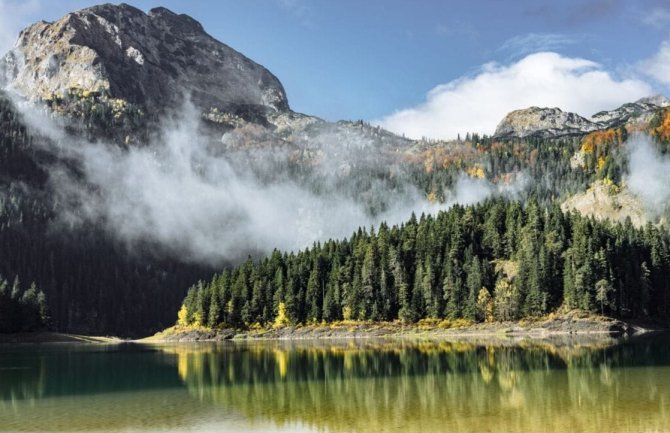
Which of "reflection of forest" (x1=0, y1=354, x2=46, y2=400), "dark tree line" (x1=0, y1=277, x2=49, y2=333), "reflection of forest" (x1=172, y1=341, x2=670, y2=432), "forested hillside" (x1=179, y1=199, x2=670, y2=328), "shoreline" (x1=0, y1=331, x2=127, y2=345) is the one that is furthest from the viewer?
"dark tree line" (x1=0, y1=277, x2=49, y2=333)

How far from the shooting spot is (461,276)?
6009 inches

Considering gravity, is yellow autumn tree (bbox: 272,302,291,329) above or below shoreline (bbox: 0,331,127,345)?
above

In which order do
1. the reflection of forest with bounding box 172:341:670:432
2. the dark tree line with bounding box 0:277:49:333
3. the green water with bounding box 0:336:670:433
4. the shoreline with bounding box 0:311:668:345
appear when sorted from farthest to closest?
1. the dark tree line with bounding box 0:277:49:333
2. the shoreline with bounding box 0:311:668:345
3. the green water with bounding box 0:336:670:433
4. the reflection of forest with bounding box 172:341:670:432

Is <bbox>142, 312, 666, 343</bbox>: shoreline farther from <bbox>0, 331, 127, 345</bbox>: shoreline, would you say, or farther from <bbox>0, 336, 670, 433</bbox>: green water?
<bbox>0, 336, 670, 433</bbox>: green water

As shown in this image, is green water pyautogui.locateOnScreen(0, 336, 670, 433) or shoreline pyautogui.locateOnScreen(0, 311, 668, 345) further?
shoreline pyautogui.locateOnScreen(0, 311, 668, 345)

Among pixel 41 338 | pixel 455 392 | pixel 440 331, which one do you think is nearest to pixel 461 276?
pixel 440 331

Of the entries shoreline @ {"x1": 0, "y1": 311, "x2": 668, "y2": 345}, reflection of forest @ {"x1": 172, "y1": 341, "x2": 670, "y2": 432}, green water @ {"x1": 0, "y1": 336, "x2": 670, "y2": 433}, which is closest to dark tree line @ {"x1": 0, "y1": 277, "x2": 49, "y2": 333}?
shoreline @ {"x1": 0, "y1": 311, "x2": 668, "y2": 345}

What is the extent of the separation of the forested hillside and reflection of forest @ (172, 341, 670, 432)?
6543 centimetres

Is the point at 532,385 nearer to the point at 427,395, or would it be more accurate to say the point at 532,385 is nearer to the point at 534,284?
the point at 427,395

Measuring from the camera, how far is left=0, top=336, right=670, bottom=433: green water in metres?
33.1

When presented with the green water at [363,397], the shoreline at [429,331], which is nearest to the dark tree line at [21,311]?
the shoreline at [429,331]

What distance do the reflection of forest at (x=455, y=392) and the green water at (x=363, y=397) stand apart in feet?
0.31

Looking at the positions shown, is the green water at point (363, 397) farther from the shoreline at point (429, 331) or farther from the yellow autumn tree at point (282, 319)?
the yellow autumn tree at point (282, 319)

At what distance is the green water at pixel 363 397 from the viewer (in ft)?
108
